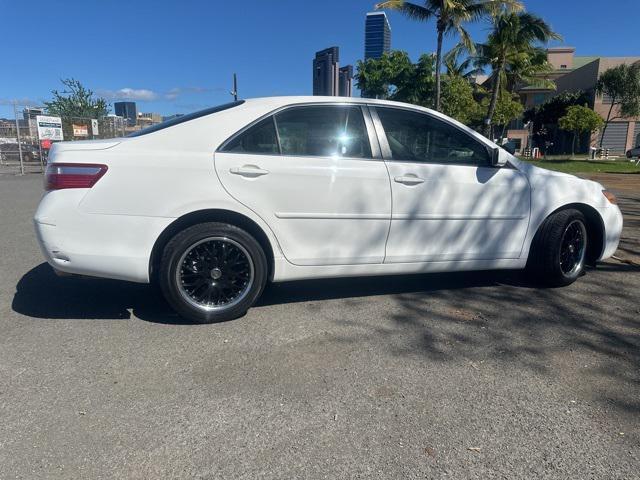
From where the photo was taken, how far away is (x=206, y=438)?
2.29 meters

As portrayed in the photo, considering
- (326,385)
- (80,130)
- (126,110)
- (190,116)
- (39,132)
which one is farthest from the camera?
(126,110)

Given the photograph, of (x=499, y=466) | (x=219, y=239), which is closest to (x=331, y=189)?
(x=219, y=239)

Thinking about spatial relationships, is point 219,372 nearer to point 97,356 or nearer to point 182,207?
point 97,356

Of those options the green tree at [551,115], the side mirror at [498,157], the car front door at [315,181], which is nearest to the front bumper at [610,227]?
the side mirror at [498,157]

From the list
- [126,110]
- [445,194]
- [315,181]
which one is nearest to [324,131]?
[315,181]

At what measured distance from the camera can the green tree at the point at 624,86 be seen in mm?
38438

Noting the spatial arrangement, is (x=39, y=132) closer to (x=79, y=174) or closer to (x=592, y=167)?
(x=79, y=174)

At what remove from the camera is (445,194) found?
4020mm

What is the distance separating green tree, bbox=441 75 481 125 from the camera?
4097 centimetres

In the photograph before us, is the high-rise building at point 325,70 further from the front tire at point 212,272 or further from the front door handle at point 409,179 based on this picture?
the front tire at point 212,272

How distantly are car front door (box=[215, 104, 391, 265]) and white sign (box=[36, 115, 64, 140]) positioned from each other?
19303 millimetres

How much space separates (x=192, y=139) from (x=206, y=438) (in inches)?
81.9

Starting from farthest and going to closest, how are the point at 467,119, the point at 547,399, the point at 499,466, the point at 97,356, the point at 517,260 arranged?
the point at 467,119
the point at 517,260
the point at 97,356
the point at 547,399
the point at 499,466

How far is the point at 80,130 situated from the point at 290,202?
21.7m
